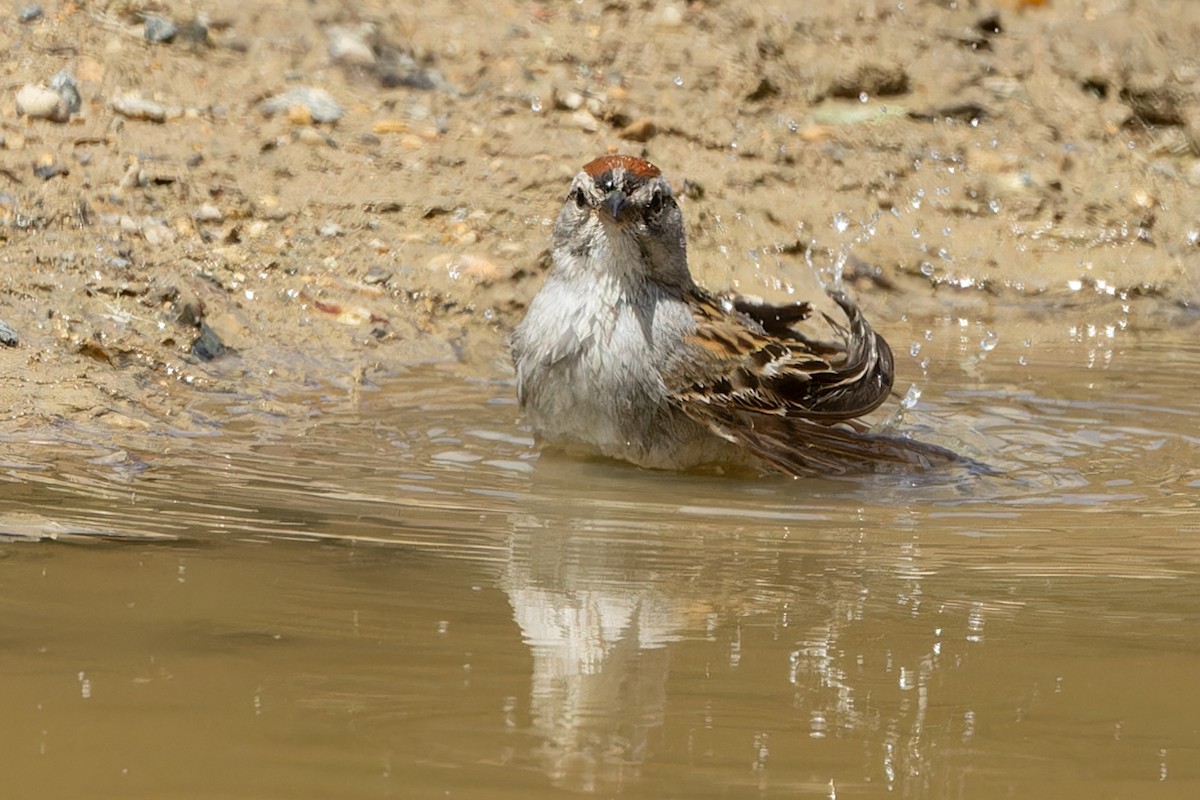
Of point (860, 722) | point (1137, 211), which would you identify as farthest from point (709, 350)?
point (1137, 211)

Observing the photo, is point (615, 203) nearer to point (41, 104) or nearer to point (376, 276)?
point (376, 276)

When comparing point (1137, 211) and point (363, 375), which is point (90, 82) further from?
point (1137, 211)

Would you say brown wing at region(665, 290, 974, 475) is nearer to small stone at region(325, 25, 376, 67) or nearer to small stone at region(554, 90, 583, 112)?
small stone at region(554, 90, 583, 112)

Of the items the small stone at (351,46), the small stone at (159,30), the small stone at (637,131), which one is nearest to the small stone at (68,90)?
the small stone at (159,30)

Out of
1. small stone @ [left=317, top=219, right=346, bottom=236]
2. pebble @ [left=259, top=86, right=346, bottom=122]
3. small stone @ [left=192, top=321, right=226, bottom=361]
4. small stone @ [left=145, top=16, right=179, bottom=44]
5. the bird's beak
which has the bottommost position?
small stone @ [left=192, top=321, right=226, bottom=361]

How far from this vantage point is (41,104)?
7.22m

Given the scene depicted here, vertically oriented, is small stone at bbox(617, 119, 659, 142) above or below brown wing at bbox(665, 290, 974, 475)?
above

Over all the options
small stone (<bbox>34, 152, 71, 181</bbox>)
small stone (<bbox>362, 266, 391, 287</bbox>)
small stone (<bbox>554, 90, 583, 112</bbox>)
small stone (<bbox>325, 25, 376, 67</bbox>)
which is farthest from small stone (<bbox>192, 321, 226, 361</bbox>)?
small stone (<bbox>554, 90, 583, 112</bbox>)

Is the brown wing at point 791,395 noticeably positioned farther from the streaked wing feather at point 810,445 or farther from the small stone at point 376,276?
the small stone at point 376,276

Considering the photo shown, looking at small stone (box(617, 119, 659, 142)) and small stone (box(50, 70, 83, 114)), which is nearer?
small stone (box(50, 70, 83, 114))

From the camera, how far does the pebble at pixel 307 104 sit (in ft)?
25.5

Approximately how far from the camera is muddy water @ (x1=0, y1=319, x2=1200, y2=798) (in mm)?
2568

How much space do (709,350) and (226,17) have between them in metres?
3.93

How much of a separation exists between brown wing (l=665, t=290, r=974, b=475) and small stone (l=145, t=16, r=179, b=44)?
347 cm
